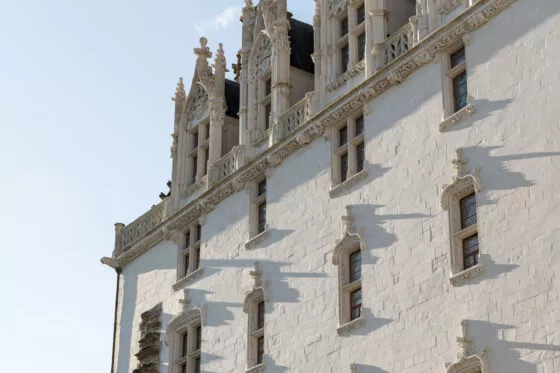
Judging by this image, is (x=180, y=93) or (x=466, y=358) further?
(x=180, y=93)

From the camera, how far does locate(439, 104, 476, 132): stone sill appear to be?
98.6 ft

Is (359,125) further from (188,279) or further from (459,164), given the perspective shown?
(188,279)

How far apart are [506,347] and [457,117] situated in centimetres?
585

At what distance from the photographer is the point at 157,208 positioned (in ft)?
140

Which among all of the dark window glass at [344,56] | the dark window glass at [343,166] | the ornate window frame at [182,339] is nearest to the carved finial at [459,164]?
the dark window glass at [343,166]

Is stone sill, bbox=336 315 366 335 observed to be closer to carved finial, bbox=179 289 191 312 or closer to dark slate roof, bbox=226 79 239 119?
carved finial, bbox=179 289 191 312

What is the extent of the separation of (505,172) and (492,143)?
0.88m

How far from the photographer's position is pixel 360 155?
33.7 m

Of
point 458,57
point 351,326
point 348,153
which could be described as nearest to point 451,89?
point 458,57

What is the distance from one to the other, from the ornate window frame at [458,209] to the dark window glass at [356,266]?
327 centimetres

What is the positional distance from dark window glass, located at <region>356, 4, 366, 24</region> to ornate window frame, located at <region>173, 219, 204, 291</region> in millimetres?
8137

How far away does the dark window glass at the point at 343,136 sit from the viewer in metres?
34.4

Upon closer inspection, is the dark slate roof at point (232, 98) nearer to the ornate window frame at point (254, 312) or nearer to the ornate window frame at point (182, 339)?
the ornate window frame at point (182, 339)

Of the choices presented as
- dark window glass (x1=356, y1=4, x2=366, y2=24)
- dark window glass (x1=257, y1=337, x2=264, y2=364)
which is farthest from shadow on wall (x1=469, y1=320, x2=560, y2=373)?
dark window glass (x1=356, y1=4, x2=366, y2=24)
